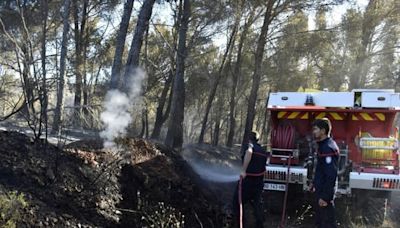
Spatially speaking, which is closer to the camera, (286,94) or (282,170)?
(282,170)

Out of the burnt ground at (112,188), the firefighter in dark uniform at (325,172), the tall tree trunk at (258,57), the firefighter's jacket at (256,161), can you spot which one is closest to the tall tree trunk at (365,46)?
the tall tree trunk at (258,57)

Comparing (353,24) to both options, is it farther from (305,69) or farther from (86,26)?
(86,26)

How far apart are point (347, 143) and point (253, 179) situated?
112 inches

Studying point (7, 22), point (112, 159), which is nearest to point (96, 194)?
point (112, 159)

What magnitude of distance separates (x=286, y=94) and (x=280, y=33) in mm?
13301

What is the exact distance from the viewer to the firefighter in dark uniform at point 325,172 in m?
6.10

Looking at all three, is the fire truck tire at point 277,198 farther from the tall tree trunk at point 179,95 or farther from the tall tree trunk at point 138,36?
the tall tree trunk at point 179,95

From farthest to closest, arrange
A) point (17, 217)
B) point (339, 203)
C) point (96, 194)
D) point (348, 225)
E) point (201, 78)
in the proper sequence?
point (201, 78)
point (339, 203)
point (348, 225)
point (96, 194)
point (17, 217)

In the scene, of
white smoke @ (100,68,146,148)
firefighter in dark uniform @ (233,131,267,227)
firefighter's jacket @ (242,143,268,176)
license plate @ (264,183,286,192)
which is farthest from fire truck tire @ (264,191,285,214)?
white smoke @ (100,68,146,148)

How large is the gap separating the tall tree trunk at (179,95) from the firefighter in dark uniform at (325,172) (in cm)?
1070

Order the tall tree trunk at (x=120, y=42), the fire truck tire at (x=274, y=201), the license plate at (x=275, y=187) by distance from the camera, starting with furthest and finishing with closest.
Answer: the tall tree trunk at (x=120, y=42) < the fire truck tire at (x=274, y=201) < the license plate at (x=275, y=187)

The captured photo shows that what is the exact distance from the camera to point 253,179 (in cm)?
737

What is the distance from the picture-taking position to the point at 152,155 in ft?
Result: 31.3

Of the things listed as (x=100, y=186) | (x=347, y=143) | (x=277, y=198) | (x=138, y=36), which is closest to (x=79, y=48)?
(x=138, y=36)
